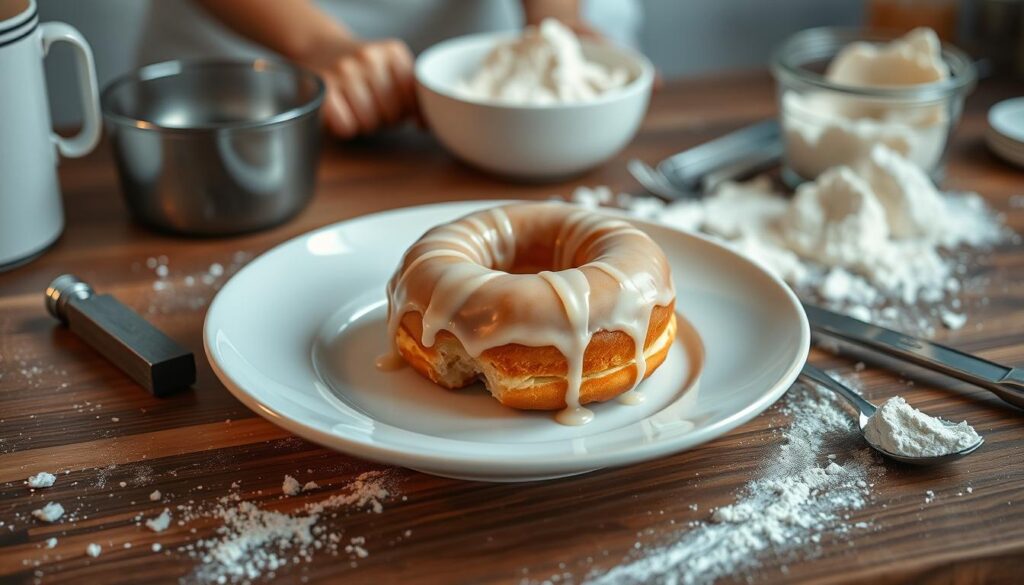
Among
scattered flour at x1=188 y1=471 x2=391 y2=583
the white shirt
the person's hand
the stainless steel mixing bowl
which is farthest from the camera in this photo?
the white shirt

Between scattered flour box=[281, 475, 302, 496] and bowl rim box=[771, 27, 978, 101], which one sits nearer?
scattered flour box=[281, 475, 302, 496]

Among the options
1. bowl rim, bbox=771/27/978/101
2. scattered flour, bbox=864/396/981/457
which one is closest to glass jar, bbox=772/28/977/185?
bowl rim, bbox=771/27/978/101

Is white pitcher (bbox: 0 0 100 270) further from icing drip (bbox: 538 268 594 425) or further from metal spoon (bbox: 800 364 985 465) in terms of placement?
metal spoon (bbox: 800 364 985 465)

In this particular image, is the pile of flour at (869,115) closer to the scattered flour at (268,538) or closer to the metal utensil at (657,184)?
the metal utensil at (657,184)

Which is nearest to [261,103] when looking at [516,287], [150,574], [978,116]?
[516,287]

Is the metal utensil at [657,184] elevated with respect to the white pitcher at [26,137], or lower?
lower

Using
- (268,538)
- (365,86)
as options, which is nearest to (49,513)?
(268,538)

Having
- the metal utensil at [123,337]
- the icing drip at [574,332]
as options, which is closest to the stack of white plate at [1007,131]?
the icing drip at [574,332]

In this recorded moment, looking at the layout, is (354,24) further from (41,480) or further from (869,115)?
(41,480)
